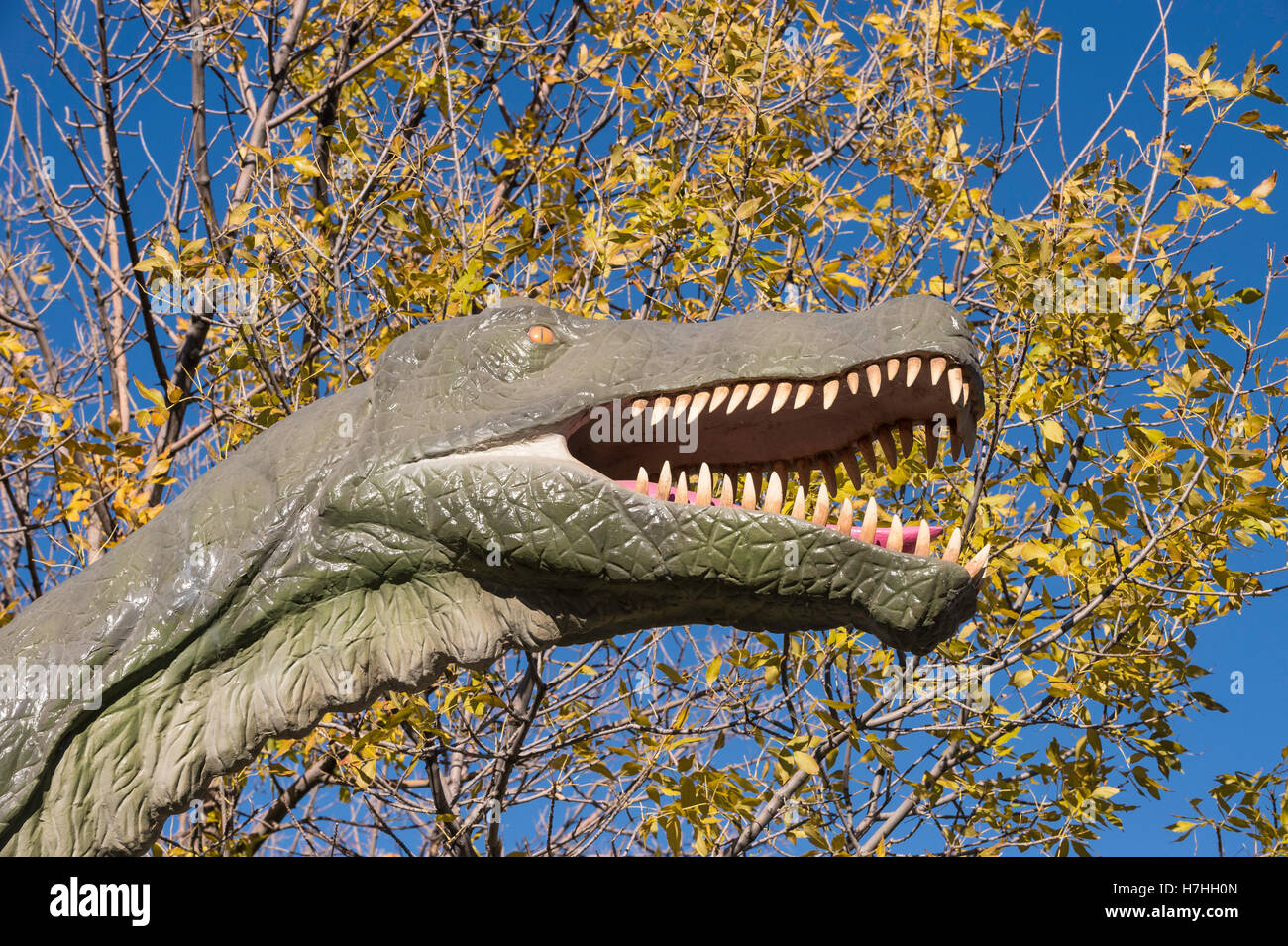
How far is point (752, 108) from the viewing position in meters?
5.84

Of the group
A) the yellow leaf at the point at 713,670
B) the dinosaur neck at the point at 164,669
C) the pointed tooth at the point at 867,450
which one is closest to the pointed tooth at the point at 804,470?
the pointed tooth at the point at 867,450

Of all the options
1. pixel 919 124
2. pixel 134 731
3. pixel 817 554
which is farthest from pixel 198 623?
pixel 919 124

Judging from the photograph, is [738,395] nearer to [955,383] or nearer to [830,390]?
[830,390]

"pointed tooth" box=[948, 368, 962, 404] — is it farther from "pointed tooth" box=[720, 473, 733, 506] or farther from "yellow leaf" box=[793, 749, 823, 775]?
"yellow leaf" box=[793, 749, 823, 775]

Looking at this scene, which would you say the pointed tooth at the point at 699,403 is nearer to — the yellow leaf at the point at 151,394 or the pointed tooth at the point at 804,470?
the pointed tooth at the point at 804,470

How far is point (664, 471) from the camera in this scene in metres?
3.08

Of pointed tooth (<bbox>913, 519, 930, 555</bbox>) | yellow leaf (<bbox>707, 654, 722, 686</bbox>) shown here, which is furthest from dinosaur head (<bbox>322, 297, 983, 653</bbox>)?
yellow leaf (<bbox>707, 654, 722, 686</bbox>)

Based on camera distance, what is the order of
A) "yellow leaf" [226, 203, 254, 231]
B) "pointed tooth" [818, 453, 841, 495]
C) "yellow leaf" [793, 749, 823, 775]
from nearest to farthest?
"pointed tooth" [818, 453, 841, 495] < "yellow leaf" [793, 749, 823, 775] < "yellow leaf" [226, 203, 254, 231]

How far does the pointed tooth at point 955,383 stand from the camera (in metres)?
3.02

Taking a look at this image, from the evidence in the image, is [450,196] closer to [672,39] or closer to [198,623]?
[672,39]

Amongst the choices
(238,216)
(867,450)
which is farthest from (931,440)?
(238,216)

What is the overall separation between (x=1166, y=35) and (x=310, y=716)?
4.17 meters

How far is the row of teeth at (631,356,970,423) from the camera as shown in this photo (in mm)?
2992

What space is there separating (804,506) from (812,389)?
249 millimetres
